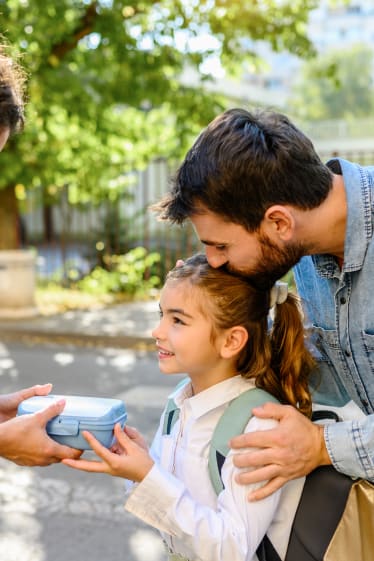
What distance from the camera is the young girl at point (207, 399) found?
6.30 feet

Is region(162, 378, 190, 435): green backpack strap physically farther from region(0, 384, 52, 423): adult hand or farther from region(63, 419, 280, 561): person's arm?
region(0, 384, 52, 423): adult hand

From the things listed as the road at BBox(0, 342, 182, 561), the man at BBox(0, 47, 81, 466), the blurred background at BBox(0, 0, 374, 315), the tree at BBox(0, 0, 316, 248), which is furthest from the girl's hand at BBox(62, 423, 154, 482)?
the tree at BBox(0, 0, 316, 248)

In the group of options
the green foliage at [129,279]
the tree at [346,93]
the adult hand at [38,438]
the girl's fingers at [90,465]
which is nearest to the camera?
the girl's fingers at [90,465]

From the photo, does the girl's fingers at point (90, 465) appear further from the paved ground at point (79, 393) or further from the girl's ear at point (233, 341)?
the paved ground at point (79, 393)

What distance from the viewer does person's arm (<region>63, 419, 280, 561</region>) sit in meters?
1.88

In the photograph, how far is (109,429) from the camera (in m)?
2.03

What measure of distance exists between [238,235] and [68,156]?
1020cm

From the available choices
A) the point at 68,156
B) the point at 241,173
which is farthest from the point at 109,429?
the point at 68,156

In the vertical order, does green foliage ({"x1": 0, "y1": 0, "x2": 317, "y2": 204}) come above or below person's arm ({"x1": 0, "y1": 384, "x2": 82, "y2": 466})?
above

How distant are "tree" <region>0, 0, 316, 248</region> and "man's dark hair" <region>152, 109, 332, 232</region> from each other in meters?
7.16

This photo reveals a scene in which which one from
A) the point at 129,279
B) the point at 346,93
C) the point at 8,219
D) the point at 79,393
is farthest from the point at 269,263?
the point at 346,93

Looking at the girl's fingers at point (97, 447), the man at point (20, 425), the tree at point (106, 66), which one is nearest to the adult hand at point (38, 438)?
the man at point (20, 425)

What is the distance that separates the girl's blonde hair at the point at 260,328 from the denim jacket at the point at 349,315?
99 mm

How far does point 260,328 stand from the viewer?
2.24m
